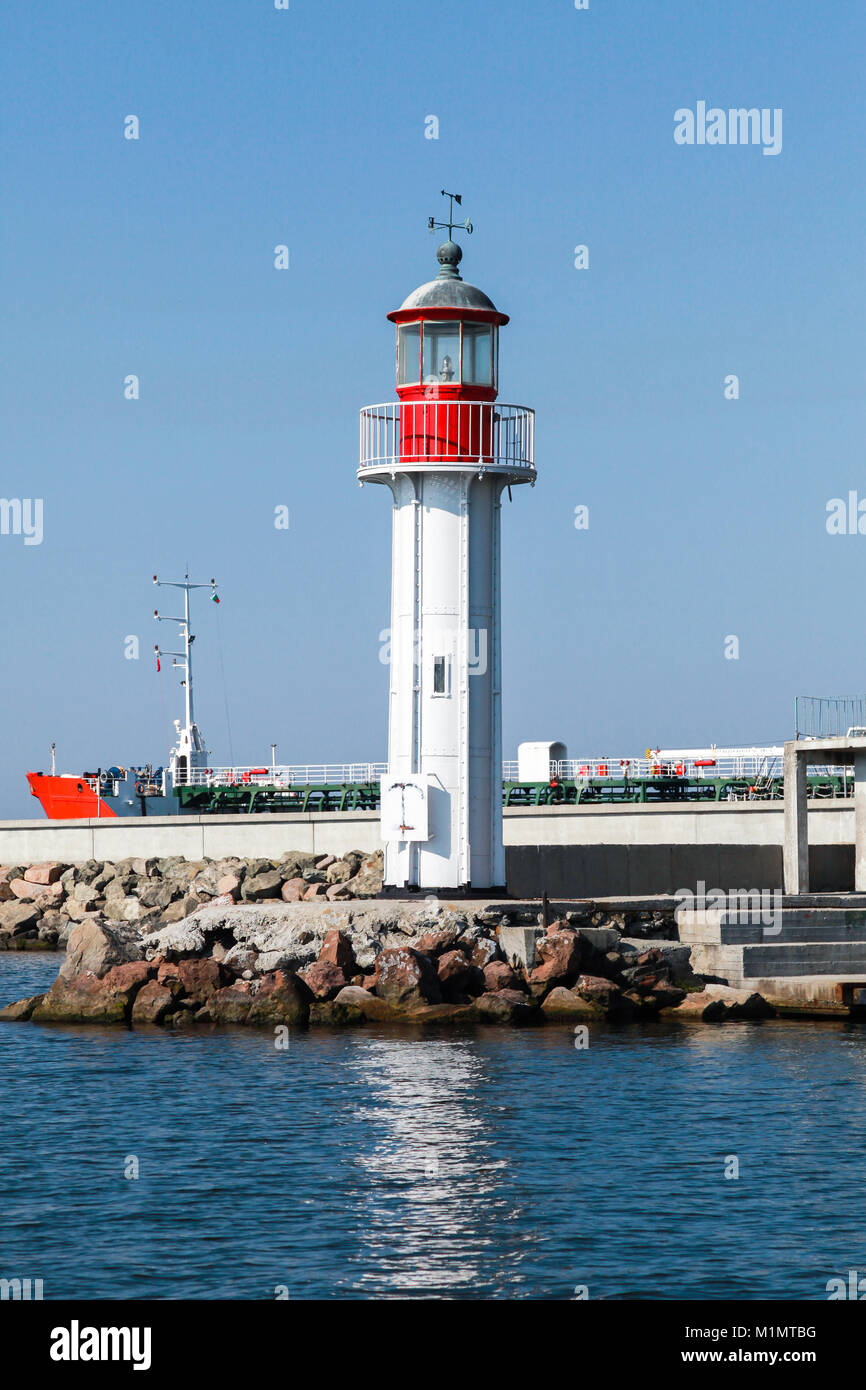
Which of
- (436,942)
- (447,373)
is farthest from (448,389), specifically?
(436,942)

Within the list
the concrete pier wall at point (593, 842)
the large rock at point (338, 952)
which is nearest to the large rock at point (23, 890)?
the concrete pier wall at point (593, 842)

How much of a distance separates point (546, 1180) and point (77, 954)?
45.9ft

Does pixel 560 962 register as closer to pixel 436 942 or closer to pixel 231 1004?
pixel 436 942

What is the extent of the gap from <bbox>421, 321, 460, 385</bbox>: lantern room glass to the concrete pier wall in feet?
33.3

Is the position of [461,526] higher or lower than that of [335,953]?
higher

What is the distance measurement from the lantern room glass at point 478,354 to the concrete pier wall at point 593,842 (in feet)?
32.6

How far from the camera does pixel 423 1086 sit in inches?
859

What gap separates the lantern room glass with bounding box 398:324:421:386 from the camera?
1192 inches

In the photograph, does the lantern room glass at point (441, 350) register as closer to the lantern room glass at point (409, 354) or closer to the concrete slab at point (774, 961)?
the lantern room glass at point (409, 354)

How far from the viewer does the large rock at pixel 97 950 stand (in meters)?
29.1

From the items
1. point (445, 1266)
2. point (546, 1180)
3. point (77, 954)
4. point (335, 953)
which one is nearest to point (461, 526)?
point (335, 953)

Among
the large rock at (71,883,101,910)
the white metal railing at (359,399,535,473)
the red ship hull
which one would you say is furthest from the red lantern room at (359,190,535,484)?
the red ship hull
